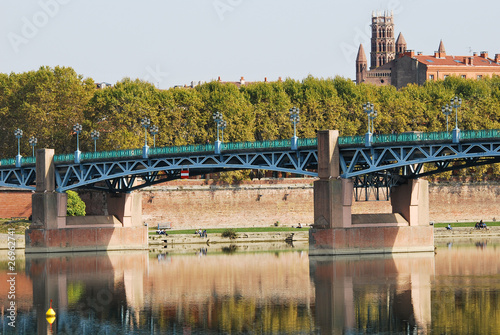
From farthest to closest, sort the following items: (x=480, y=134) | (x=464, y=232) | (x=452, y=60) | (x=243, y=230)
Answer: (x=452, y=60) → (x=464, y=232) → (x=243, y=230) → (x=480, y=134)

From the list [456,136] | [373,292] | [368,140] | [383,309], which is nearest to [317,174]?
[368,140]

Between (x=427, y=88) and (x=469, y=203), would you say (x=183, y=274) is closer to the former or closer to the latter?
(x=469, y=203)

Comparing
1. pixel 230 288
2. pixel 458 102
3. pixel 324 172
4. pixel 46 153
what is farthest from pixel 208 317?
pixel 46 153

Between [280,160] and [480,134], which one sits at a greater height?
[480,134]

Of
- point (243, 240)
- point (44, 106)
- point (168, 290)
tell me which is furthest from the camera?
point (44, 106)

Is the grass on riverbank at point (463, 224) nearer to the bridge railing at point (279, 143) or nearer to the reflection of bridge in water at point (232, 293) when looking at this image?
the bridge railing at point (279, 143)

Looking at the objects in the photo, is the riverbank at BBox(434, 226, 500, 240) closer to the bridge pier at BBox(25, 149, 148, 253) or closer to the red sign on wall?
the red sign on wall

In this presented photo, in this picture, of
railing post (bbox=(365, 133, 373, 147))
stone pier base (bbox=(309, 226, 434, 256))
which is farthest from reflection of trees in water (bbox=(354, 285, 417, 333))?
railing post (bbox=(365, 133, 373, 147))

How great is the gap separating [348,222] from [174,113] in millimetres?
44088

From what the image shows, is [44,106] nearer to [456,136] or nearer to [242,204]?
[242,204]

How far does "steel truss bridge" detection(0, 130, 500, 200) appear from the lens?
303 ft

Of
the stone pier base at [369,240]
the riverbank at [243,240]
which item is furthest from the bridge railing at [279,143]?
the riverbank at [243,240]

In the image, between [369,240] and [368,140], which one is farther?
[369,240]

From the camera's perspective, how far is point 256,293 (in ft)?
248
